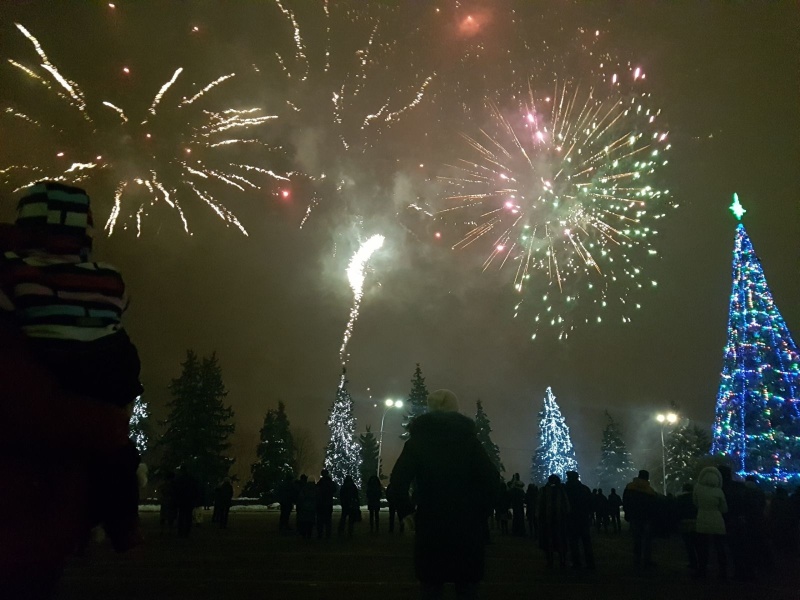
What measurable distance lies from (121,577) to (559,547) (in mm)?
8162

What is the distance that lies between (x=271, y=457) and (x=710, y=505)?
51.5 m

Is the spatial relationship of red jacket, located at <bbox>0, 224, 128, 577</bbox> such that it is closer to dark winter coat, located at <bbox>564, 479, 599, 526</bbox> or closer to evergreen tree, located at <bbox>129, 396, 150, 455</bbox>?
dark winter coat, located at <bbox>564, 479, 599, 526</bbox>

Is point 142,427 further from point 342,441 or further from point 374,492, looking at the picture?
point 374,492

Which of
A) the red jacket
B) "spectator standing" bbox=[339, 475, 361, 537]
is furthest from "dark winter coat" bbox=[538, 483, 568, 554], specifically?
the red jacket

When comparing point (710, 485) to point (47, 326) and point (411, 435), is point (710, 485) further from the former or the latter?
point (47, 326)

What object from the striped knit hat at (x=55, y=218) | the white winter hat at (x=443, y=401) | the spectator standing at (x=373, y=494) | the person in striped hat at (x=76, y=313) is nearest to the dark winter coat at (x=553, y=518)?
the white winter hat at (x=443, y=401)

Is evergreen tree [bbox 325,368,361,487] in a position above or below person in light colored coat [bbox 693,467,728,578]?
above

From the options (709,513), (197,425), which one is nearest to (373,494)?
(709,513)

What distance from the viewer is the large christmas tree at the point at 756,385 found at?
29516 mm

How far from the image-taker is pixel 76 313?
1.94 metres

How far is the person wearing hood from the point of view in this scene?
4.21 m

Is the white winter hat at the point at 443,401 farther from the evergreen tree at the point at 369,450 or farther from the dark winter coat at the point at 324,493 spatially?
the evergreen tree at the point at 369,450

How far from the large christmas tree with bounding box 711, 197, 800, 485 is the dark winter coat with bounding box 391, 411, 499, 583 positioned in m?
30.0

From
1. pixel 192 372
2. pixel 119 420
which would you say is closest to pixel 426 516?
pixel 119 420
